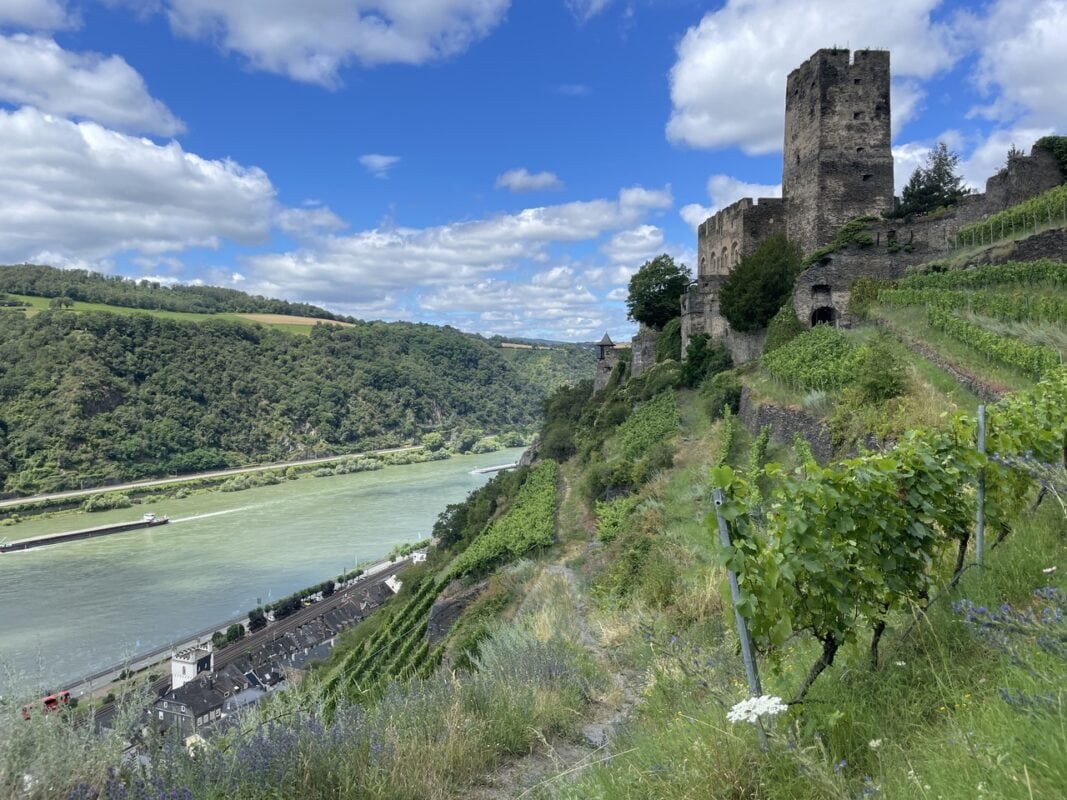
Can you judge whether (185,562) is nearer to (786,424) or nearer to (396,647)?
(396,647)

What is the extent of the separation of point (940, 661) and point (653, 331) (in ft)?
89.4

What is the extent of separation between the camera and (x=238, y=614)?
29750mm

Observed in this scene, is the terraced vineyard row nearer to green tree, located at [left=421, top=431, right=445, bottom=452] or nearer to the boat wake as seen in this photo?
the boat wake

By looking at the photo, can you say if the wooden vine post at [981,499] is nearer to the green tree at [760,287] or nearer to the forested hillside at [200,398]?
the green tree at [760,287]

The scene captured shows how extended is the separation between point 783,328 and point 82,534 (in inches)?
1907

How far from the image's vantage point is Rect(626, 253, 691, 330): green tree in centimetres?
2883

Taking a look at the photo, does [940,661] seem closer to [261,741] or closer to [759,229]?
[261,741]

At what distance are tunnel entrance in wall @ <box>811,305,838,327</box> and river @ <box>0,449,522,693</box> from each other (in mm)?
21707

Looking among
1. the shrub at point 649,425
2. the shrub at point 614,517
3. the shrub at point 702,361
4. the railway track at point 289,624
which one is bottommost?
the railway track at point 289,624

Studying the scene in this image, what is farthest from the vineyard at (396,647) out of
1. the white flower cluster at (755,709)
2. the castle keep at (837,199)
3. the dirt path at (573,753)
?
the castle keep at (837,199)

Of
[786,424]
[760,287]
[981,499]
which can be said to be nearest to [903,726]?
[981,499]

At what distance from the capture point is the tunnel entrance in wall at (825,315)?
17.9 meters

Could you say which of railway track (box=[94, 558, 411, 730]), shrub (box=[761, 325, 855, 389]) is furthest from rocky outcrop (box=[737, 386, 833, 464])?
railway track (box=[94, 558, 411, 730])

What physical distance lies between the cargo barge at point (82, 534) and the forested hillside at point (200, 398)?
18184mm
